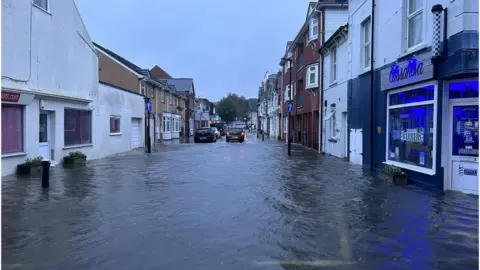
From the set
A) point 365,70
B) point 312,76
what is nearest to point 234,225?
point 365,70

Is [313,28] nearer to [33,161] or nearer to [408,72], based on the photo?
[408,72]

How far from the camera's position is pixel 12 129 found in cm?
1255

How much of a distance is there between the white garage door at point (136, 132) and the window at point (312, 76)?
37.8 feet

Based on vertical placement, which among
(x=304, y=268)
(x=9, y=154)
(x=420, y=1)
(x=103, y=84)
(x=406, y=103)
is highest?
(x=420, y=1)

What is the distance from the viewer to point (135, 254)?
5.10 m

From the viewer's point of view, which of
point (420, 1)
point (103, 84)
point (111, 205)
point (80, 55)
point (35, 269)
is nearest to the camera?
point (35, 269)

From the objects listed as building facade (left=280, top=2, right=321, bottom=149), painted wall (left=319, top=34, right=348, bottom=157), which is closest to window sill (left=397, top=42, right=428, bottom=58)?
painted wall (left=319, top=34, right=348, bottom=157)

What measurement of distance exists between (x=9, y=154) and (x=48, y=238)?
25.8ft

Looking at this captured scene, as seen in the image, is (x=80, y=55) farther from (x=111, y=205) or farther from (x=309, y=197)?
(x=309, y=197)

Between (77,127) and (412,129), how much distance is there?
12.8m

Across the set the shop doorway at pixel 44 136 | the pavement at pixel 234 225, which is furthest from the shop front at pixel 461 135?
the shop doorway at pixel 44 136

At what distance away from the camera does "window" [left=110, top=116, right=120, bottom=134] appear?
21480 millimetres

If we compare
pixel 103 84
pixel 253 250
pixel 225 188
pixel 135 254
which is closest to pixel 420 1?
pixel 225 188

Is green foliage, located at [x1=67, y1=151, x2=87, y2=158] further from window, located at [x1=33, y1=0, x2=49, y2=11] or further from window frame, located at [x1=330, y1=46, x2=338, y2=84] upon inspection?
window frame, located at [x1=330, y1=46, x2=338, y2=84]
